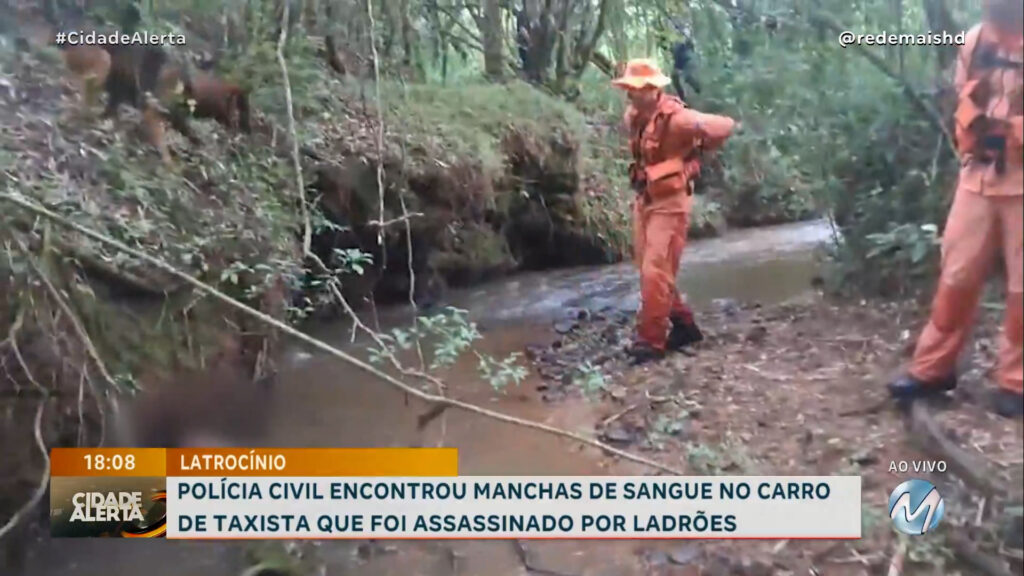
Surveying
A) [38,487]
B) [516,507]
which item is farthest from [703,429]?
[38,487]

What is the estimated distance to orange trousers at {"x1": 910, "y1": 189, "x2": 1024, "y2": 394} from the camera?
1.62 m

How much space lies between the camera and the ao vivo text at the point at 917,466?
5.51ft

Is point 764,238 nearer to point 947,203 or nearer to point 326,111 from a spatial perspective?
point 947,203

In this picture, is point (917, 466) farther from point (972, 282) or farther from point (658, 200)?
point (658, 200)

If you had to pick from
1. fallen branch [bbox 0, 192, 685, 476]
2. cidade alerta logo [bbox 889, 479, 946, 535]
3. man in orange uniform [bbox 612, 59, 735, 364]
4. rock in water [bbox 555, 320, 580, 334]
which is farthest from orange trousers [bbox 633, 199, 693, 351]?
cidade alerta logo [bbox 889, 479, 946, 535]

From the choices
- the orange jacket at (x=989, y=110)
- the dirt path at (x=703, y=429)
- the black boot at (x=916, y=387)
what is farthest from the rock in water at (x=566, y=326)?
the orange jacket at (x=989, y=110)

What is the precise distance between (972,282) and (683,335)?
0.50m

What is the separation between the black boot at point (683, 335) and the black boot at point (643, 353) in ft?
0.08

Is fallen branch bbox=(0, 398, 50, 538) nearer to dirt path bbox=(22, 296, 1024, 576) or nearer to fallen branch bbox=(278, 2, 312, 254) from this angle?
dirt path bbox=(22, 296, 1024, 576)

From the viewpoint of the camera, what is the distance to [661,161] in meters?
1.79

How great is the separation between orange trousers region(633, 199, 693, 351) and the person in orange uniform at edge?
453 millimetres

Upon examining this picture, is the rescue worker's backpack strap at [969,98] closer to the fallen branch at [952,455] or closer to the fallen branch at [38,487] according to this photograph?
the fallen branch at [952,455]

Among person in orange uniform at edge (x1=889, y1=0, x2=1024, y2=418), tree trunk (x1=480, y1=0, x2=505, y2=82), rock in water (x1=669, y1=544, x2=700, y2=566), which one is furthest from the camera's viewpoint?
tree trunk (x1=480, y1=0, x2=505, y2=82)

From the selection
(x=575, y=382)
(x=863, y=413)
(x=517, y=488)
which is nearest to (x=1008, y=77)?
(x=863, y=413)
